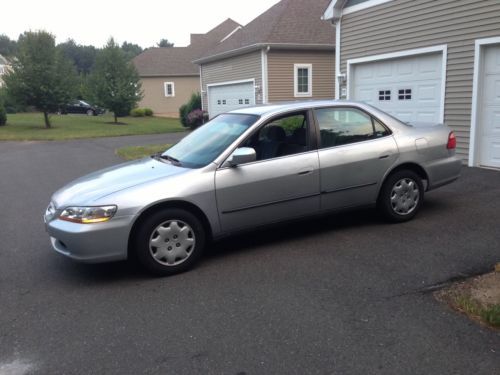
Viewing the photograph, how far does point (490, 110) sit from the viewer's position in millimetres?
9125

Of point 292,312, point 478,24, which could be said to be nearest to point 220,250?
point 292,312

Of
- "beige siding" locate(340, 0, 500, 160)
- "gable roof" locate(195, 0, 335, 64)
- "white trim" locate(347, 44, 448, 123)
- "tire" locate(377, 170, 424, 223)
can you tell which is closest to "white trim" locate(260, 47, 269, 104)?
"gable roof" locate(195, 0, 335, 64)

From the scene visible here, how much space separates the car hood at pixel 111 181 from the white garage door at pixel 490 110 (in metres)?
6.77

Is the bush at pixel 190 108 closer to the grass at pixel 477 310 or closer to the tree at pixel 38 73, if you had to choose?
the tree at pixel 38 73

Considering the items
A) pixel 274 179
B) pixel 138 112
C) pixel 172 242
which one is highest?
pixel 274 179

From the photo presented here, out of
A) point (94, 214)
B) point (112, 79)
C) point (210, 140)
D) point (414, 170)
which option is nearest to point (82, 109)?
point (112, 79)

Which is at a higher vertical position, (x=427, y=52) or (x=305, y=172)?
(x=427, y=52)

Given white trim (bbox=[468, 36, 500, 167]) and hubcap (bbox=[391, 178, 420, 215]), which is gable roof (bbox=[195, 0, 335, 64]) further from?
hubcap (bbox=[391, 178, 420, 215])

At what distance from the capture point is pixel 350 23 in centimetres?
1233

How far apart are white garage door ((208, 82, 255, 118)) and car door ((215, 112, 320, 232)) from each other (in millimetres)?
14632

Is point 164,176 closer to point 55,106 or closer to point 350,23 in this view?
point 350,23

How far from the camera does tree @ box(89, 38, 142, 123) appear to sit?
3116 centimetres

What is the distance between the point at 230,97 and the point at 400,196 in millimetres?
17149

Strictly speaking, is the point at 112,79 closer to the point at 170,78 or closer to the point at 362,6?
the point at 170,78
